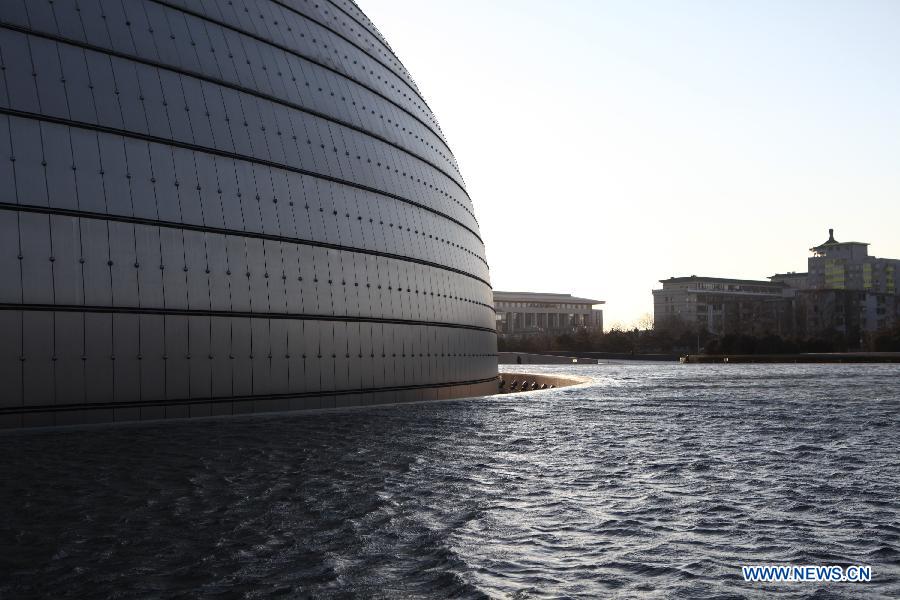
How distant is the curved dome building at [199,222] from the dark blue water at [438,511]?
7.63ft

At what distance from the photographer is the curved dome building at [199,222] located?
64.2 ft

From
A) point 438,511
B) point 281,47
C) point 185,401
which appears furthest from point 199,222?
point 438,511

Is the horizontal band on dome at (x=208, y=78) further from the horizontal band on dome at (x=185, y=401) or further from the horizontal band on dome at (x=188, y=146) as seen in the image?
the horizontal band on dome at (x=185, y=401)

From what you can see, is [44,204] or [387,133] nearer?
[44,204]

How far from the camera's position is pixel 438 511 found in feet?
34.4

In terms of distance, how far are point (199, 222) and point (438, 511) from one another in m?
14.4

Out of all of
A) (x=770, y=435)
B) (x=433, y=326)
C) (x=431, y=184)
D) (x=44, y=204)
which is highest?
(x=431, y=184)

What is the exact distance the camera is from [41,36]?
828 inches

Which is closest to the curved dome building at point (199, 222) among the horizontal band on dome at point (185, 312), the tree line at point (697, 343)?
the horizontal band on dome at point (185, 312)

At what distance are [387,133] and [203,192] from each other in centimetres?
1206

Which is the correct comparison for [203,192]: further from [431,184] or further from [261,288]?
[431,184]

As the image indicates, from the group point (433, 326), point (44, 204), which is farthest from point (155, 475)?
point (433, 326)

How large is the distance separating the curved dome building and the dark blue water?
233cm

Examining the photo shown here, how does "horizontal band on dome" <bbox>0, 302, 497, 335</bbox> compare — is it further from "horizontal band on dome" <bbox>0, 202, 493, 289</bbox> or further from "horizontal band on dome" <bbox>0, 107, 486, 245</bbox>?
"horizontal band on dome" <bbox>0, 107, 486, 245</bbox>
